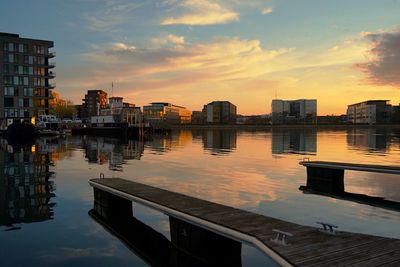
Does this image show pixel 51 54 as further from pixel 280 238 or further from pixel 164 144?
pixel 280 238

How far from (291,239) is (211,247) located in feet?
9.95

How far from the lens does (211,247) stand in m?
13.2

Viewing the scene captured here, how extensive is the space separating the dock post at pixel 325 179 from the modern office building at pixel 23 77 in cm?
11978

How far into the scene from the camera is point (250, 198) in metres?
23.2

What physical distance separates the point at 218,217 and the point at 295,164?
29.5 m

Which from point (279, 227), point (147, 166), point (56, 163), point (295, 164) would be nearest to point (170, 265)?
point (279, 227)

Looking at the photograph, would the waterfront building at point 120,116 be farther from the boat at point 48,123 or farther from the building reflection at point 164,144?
the building reflection at point 164,144

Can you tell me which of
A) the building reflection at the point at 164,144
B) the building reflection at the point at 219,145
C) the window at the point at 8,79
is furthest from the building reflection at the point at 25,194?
the window at the point at 8,79

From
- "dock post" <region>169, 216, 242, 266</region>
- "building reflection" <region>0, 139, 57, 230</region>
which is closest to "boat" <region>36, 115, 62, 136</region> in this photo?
"building reflection" <region>0, 139, 57, 230</region>

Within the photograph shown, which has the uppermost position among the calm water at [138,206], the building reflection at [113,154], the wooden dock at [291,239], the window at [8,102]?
the window at [8,102]

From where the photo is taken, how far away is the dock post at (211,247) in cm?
1309

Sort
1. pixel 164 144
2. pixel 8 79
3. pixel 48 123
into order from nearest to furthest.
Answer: pixel 164 144
pixel 48 123
pixel 8 79

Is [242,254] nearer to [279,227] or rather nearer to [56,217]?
[279,227]

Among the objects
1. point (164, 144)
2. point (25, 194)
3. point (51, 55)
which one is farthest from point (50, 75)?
point (25, 194)
